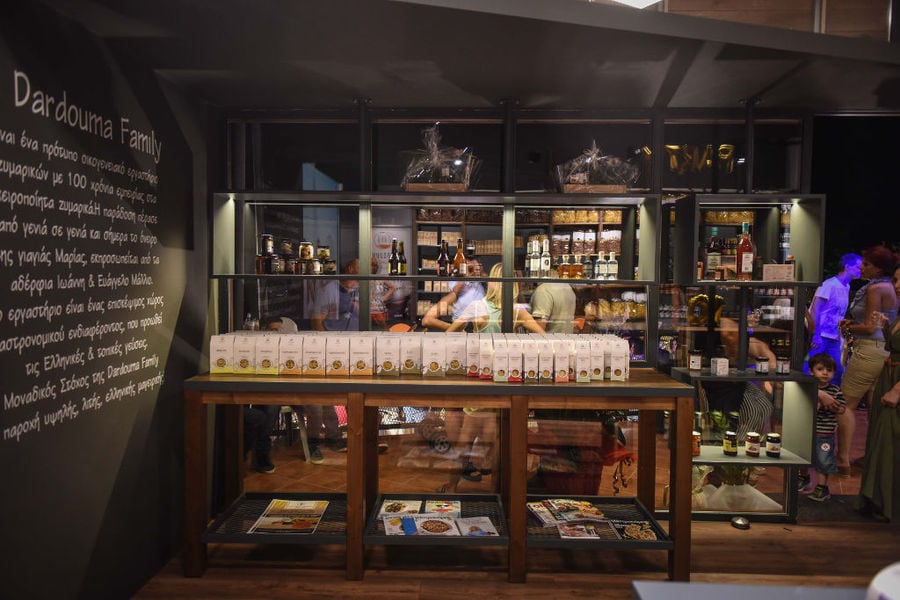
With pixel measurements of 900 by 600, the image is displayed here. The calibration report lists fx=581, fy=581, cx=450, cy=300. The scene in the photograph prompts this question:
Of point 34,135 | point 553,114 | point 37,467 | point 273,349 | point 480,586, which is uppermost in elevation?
point 553,114

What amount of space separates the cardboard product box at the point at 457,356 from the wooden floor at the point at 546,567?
1022mm

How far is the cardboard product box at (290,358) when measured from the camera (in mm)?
3010

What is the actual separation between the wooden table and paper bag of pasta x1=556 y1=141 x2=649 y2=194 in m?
1.13

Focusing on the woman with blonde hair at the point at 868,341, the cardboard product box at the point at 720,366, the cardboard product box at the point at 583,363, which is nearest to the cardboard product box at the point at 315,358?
the cardboard product box at the point at 583,363

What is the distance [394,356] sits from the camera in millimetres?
3014

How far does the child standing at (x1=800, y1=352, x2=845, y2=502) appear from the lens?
371 cm

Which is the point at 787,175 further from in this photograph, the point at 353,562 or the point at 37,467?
the point at 37,467

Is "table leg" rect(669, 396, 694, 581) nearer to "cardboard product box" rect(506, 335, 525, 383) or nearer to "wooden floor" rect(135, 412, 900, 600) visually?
"wooden floor" rect(135, 412, 900, 600)

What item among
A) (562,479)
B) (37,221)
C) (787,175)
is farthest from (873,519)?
(37,221)

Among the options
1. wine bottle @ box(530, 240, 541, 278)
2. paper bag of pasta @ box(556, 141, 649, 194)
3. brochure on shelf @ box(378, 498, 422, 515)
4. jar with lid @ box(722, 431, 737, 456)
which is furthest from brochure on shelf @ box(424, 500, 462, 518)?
paper bag of pasta @ box(556, 141, 649, 194)

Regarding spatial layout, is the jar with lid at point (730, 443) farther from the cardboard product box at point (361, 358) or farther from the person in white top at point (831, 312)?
the person in white top at point (831, 312)

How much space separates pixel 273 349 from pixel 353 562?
1.14 metres

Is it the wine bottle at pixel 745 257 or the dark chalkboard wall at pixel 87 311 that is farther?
the wine bottle at pixel 745 257

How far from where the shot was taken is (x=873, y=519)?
11.7ft
